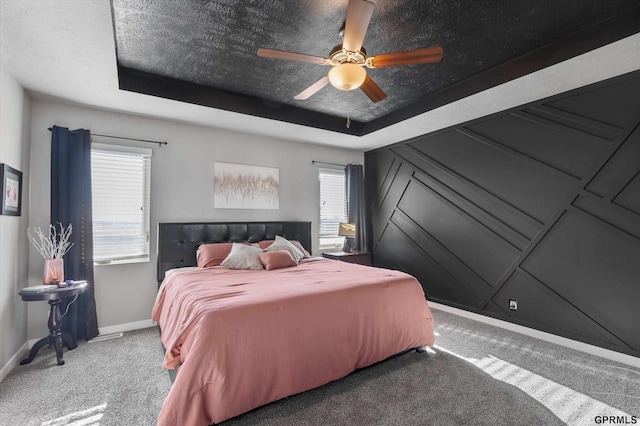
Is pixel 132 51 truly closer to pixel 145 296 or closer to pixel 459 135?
pixel 145 296

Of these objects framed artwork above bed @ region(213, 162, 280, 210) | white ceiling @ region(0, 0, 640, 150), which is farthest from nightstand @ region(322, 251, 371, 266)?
white ceiling @ region(0, 0, 640, 150)

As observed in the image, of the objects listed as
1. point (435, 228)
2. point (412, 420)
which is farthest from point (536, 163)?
point (412, 420)

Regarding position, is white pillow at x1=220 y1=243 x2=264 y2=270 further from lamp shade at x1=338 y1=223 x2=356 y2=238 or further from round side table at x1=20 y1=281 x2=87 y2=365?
lamp shade at x1=338 y1=223 x2=356 y2=238

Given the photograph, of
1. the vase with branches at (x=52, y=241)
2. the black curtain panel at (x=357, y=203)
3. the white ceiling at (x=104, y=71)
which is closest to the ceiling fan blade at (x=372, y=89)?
the white ceiling at (x=104, y=71)

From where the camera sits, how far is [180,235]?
150 inches

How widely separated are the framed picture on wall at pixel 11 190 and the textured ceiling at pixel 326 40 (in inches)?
50.7

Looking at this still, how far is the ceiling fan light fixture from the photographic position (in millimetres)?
2152

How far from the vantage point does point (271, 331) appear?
196 cm

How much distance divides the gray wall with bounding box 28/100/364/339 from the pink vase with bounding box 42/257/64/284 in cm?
49

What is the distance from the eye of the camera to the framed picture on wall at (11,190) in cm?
250

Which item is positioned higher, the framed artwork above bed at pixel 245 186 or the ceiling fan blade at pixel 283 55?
the ceiling fan blade at pixel 283 55

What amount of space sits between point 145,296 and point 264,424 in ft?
8.41

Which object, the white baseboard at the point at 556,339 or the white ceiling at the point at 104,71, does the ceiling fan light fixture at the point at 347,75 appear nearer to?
the white ceiling at the point at 104,71

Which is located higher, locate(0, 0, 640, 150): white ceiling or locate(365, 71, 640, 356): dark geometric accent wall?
locate(0, 0, 640, 150): white ceiling
